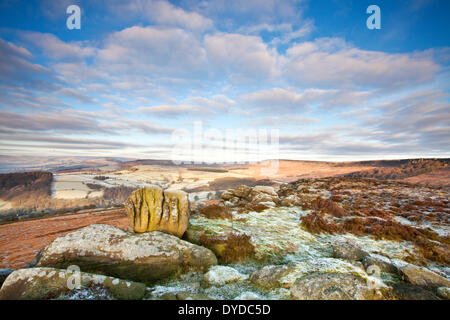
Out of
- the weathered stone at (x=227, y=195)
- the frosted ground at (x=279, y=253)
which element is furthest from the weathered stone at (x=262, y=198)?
the weathered stone at (x=227, y=195)

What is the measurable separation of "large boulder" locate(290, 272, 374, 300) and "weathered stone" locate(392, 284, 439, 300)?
2.56 feet

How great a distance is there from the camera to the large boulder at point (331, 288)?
4.72 metres

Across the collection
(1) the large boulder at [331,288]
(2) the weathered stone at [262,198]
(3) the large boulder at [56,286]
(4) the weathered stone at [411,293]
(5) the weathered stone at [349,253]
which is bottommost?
(2) the weathered stone at [262,198]

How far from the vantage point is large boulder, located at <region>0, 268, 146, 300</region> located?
14.6ft

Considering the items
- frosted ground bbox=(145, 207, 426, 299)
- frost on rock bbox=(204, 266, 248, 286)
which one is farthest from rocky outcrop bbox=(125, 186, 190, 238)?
frost on rock bbox=(204, 266, 248, 286)

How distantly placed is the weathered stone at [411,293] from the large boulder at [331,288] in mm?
779

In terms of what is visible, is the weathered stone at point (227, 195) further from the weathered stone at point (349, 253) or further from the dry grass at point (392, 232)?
the weathered stone at point (349, 253)

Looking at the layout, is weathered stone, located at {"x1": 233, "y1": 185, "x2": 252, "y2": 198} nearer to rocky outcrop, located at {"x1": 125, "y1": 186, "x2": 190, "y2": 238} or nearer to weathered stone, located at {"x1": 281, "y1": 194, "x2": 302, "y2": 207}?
weathered stone, located at {"x1": 281, "y1": 194, "x2": 302, "y2": 207}

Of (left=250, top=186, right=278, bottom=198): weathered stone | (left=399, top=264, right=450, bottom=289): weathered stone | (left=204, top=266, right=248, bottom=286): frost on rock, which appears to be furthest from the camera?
(left=250, top=186, right=278, bottom=198): weathered stone

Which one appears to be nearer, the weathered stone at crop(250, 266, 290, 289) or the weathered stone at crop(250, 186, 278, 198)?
the weathered stone at crop(250, 266, 290, 289)
